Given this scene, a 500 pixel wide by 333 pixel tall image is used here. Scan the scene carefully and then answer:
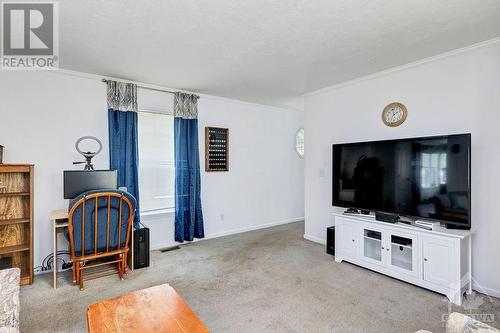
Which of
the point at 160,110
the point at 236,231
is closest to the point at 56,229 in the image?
the point at 160,110

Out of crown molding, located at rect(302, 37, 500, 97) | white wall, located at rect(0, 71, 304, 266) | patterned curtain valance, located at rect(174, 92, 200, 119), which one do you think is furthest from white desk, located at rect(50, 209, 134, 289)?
crown molding, located at rect(302, 37, 500, 97)

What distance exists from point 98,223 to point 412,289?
10.7 feet

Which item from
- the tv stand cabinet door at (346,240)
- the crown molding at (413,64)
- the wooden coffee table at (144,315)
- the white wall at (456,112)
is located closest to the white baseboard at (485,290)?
the white wall at (456,112)

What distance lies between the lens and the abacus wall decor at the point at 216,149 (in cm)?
455

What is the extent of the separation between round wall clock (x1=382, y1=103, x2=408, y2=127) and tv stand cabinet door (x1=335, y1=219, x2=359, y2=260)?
137 cm

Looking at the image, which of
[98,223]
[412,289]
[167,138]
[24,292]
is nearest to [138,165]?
[167,138]

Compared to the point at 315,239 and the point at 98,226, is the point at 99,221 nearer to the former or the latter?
the point at 98,226

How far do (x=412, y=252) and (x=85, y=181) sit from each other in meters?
3.64

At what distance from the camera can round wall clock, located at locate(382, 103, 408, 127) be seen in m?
3.23

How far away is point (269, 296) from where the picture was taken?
→ 8.41 ft

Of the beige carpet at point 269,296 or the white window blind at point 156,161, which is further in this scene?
the white window blind at point 156,161

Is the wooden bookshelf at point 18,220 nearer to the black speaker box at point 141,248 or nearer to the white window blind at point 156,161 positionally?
the black speaker box at point 141,248

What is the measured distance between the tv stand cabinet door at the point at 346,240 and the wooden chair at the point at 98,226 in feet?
8.31

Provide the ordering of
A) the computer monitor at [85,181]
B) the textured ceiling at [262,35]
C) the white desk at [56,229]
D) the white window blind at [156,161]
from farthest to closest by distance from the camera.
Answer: the white window blind at [156,161] < the computer monitor at [85,181] < the white desk at [56,229] < the textured ceiling at [262,35]
